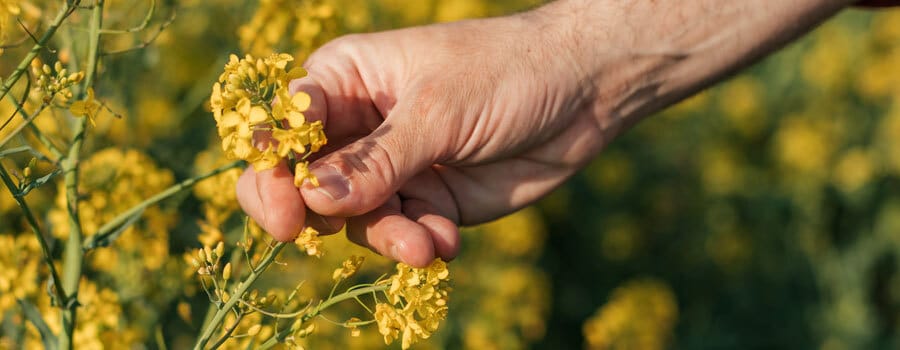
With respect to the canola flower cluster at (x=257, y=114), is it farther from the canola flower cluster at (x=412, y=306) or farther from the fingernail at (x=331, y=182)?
the canola flower cluster at (x=412, y=306)

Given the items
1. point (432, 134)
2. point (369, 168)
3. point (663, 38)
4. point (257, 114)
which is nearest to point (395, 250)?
point (369, 168)

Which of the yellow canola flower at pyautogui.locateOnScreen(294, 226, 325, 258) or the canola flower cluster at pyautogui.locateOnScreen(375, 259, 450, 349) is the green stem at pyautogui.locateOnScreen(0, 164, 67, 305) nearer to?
the yellow canola flower at pyautogui.locateOnScreen(294, 226, 325, 258)

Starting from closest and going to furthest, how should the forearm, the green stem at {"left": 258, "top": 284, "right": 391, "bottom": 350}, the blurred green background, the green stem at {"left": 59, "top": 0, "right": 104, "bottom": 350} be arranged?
1. the green stem at {"left": 258, "top": 284, "right": 391, "bottom": 350}
2. the green stem at {"left": 59, "top": 0, "right": 104, "bottom": 350}
3. the forearm
4. the blurred green background

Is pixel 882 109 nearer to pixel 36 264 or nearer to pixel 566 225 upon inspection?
pixel 566 225

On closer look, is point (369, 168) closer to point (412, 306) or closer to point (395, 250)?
point (395, 250)

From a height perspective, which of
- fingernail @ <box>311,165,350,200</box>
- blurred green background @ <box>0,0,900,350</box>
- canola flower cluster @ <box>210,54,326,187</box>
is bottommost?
blurred green background @ <box>0,0,900,350</box>

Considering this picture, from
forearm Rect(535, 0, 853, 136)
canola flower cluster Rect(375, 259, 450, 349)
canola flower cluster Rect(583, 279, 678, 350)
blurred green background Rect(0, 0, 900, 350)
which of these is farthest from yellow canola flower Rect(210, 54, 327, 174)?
canola flower cluster Rect(583, 279, 678, 350)

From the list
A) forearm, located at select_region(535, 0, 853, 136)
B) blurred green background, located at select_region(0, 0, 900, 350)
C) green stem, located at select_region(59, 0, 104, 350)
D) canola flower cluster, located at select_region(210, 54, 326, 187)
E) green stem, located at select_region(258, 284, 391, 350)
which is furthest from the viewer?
blurred green background, located at select_region(0, 0, 900, 350)

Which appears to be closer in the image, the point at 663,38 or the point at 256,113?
the point at 256,113
